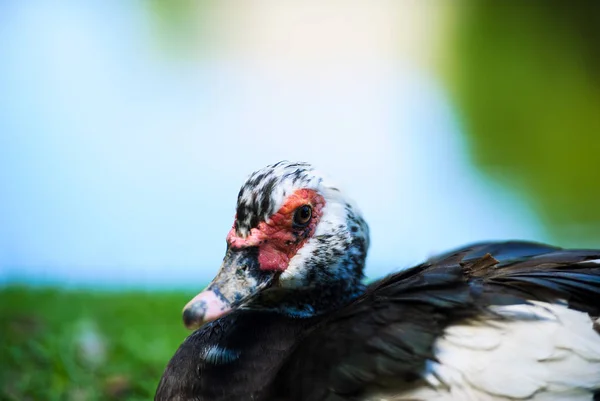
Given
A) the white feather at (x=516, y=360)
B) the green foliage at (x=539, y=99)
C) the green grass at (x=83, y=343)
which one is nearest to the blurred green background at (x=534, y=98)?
the green foliage at (x=539, y=99)

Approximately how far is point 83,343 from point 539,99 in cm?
567

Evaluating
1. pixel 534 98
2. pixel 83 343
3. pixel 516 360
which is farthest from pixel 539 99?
pixel 516 360

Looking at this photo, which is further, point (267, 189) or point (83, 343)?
point (83, 343)

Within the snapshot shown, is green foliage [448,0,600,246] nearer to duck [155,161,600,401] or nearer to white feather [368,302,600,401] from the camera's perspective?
duck [155,161,600,401]

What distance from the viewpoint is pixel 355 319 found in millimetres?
1847

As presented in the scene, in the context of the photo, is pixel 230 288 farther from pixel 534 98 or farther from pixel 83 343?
pixel 534 98

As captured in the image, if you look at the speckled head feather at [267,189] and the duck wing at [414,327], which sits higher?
the speckled head feather at [267,189]

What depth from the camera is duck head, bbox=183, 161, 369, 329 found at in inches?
77.3

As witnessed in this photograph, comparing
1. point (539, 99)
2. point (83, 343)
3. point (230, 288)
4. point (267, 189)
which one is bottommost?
point (83, 343)

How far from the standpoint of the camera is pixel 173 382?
2.02 metres

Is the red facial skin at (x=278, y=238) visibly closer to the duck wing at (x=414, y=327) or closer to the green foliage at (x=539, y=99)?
the duck wing at (x=414, y=327)

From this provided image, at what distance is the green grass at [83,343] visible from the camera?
2.91 metres

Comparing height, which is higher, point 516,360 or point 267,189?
point 267,189

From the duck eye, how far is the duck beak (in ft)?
0.49
